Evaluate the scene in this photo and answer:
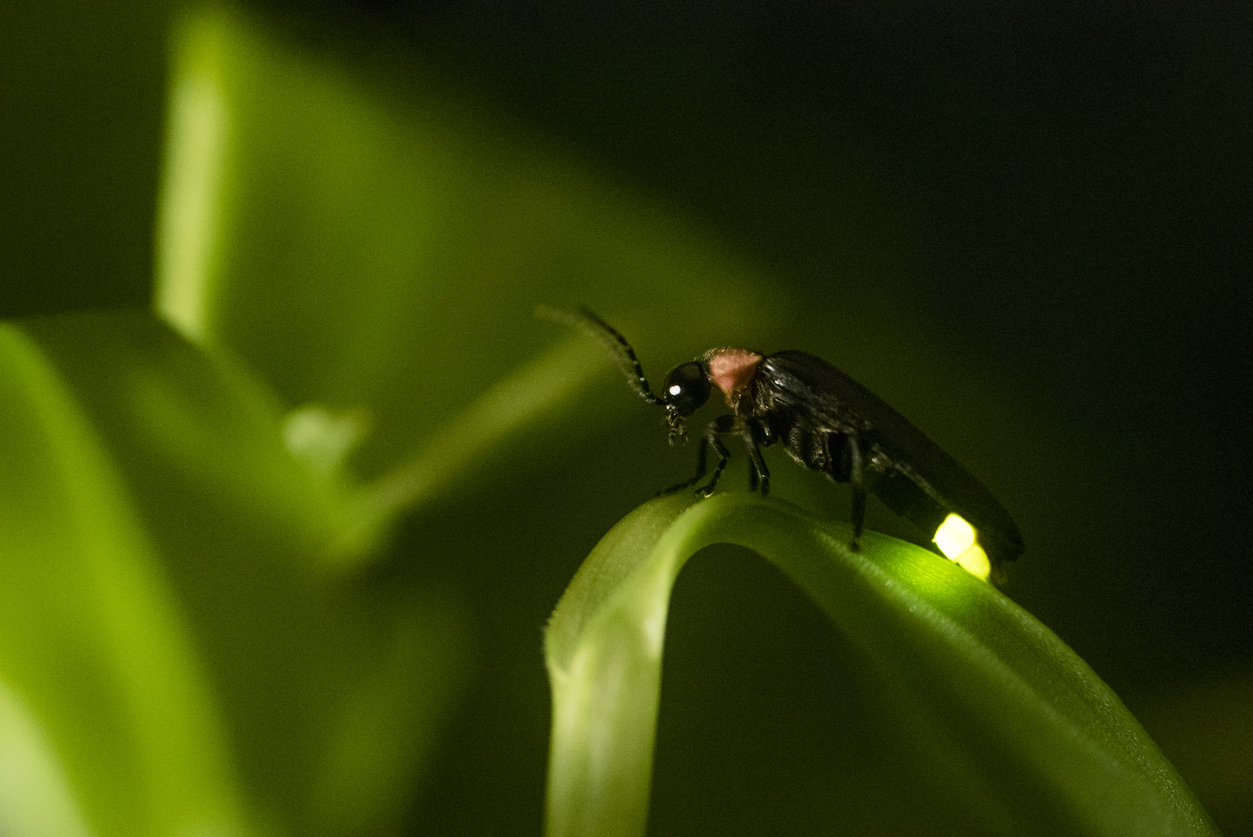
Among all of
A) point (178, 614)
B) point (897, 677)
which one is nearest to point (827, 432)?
point (897, 677)

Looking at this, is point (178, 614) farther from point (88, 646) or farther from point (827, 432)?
point (827, 432)

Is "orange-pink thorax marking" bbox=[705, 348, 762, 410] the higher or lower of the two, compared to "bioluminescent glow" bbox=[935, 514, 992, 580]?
higher

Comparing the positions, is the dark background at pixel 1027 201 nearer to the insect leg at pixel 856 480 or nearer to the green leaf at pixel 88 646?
the insect leg at pixel 856 480

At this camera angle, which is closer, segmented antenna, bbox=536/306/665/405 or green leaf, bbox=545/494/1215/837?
green leaf, bbox=545/494/1215/837

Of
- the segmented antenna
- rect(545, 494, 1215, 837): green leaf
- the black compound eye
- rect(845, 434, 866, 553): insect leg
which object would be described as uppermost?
the segmented antenna

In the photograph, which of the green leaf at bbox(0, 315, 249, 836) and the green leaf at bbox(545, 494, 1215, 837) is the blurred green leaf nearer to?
the green leaf at bbox(0, 315, 249, 836)

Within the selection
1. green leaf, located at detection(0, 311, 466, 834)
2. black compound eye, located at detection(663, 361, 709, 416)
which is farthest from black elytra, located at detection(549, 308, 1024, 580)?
green leaf, located at detection(0, 311, 466, 834)

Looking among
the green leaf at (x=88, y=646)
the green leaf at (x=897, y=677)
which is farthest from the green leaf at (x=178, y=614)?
the green leaf at (x=897, y=677)

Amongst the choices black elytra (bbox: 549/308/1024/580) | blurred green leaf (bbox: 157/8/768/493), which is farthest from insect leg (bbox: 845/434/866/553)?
blurred green leaf (bbox: 157/8/768/493)
